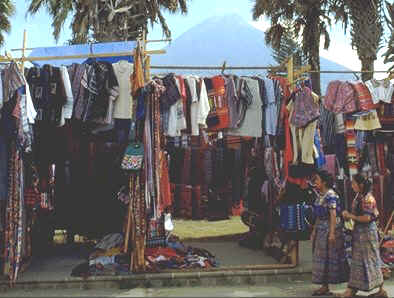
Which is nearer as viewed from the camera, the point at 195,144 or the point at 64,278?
the point at 64,278

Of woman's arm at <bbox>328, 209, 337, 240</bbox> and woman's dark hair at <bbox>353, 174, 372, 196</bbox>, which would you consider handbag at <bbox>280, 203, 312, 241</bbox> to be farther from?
woman's dark hair at <bbox>353, 174, 372, 196</bbox>

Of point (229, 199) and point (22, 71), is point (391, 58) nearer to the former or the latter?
point (229, 199)

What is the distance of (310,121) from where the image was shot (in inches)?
258

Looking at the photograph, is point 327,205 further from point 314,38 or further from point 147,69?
point 314,38

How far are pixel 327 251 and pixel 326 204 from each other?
0.55 meters

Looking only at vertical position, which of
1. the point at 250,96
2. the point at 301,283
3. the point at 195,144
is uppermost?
the point at 250,96

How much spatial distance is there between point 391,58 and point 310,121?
13.2 meters

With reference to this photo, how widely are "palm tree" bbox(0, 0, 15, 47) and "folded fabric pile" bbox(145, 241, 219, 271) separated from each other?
1311cm

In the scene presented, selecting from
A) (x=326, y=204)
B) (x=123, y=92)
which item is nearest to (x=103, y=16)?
(x=123, y=92)

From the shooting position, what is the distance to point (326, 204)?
5.72 metres

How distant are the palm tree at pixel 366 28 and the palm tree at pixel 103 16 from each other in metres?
6.51

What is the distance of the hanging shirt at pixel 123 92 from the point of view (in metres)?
6.62

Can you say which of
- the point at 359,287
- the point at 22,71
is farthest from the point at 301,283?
the point at 22,71

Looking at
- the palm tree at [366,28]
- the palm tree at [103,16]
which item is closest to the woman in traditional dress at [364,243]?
the palm tree at [366,28]
